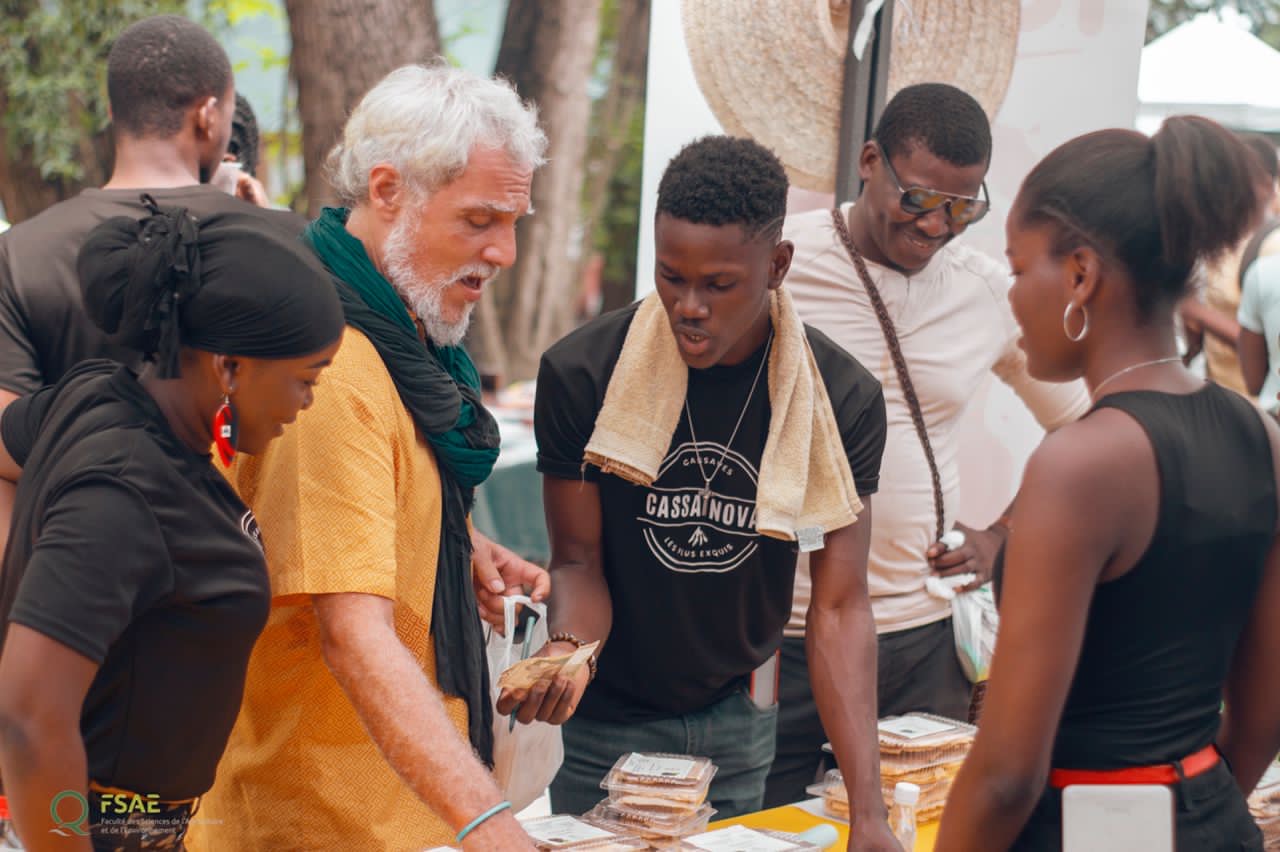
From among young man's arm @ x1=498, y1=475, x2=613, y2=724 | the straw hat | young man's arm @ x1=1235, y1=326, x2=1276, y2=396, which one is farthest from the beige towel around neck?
young man's arm @ x1=1235, y1=326, x2=1276, y2=396

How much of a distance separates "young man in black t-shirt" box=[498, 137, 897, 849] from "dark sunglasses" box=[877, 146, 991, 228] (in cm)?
52

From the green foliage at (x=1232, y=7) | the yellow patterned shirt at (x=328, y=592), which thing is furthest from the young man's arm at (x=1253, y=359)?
the green foliage at (x=1232, y=7)

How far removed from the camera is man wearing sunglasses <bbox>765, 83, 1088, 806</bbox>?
303 centimetres

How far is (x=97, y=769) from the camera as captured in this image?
1.62 meters

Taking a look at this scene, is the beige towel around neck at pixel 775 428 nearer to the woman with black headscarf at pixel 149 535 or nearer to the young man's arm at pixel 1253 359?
the woman with black headscarf at pixel 149 535

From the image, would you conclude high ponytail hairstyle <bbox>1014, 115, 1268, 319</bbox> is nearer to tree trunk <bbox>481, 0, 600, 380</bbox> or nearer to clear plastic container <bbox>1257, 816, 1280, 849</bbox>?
clear plastic container <bbox>1257, 816, 1280, 849</bbox>

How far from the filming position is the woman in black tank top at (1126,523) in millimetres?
1632

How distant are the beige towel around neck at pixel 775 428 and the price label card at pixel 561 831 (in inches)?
23.9

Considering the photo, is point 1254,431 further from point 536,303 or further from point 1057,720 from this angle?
point 536,303

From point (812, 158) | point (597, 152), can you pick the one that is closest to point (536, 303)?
point (597, 152)

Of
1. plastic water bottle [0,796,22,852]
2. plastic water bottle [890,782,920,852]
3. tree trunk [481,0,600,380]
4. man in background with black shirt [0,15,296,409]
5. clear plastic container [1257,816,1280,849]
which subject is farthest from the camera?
tree trunk [481,0,600,380]

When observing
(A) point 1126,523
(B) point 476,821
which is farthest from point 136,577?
(A) point 1126,523

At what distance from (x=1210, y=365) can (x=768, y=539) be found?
426 centimetres

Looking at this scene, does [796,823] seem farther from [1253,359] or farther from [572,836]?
[1253,359]
